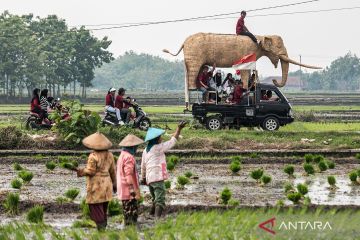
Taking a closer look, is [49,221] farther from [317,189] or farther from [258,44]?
[258,44]

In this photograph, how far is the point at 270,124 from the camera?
2736cm

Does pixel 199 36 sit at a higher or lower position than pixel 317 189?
higher

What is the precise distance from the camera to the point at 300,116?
3759cm

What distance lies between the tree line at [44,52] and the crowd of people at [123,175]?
195 feet

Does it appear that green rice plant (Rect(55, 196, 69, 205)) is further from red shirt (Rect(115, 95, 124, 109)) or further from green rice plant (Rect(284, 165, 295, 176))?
red shirt (Rect(115, 95, 124, 109))

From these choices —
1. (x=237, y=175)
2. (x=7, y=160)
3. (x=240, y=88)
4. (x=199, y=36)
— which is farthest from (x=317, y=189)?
(x=199, y=36)

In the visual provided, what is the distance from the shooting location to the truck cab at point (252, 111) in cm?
2711

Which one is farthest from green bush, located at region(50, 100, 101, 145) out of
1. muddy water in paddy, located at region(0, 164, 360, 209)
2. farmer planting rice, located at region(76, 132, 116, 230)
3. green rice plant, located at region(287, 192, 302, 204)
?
farmer planting rice, located at region(76, 132, 116, 230)

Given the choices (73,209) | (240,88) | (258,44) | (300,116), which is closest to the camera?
(73,209)

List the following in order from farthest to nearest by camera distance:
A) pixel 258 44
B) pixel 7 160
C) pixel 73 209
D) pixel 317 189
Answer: pixel 258 44
pixel 7 160
pixel 317 189
pixel 73 209

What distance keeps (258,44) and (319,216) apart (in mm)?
18119

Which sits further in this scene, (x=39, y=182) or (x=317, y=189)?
(x=39, y=182)

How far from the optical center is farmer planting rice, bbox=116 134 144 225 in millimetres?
12352

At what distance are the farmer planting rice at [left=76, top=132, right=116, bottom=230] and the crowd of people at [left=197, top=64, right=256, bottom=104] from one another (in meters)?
15.4
